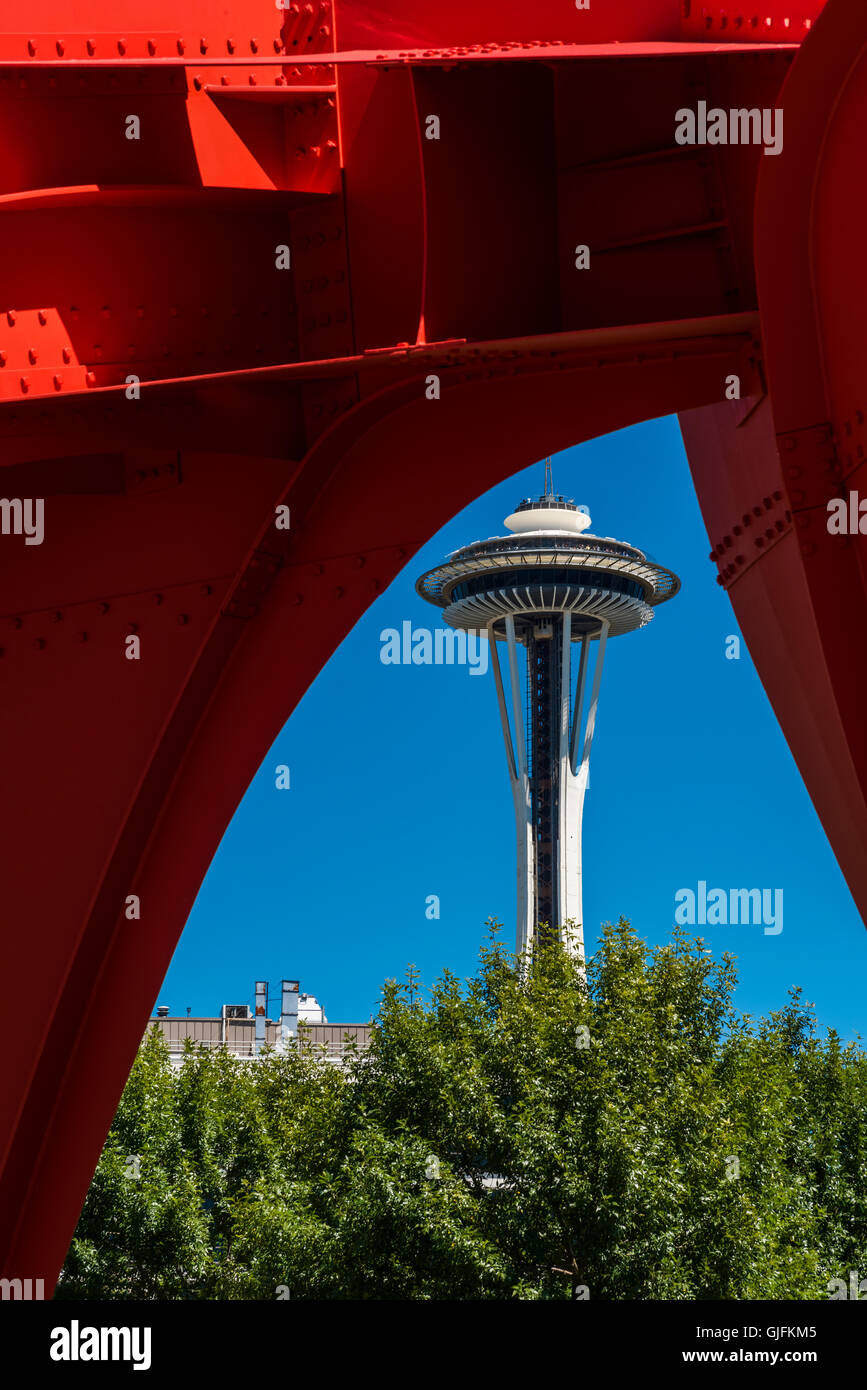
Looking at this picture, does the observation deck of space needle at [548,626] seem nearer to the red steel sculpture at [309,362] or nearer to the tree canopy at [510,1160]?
the tree canopy at [510,1160]

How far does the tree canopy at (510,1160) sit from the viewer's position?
676 inches

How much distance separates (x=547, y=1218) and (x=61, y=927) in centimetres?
1288

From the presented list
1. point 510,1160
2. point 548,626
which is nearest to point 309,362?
point 510,1160

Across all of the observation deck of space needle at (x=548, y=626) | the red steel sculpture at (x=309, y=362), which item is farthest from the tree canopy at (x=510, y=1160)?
the observation deck of space needle at (x=548, y=626)

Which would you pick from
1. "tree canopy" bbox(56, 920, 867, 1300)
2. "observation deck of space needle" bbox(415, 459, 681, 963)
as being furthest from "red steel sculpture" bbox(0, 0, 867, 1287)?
"observation deck of space needle" bbox(415, 459, 681, 963)

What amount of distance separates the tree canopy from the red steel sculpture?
9884mm

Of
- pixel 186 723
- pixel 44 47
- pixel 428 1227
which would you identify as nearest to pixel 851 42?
pixel 44 47

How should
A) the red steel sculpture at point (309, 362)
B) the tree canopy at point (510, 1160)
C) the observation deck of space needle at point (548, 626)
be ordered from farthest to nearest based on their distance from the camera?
the observation deck of space needle at point (548, 626) → the tree canopy at point (510, 1160) → the red steel sculpture at point (309, 362)

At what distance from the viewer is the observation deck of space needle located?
7631cm

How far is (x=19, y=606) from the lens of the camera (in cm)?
674

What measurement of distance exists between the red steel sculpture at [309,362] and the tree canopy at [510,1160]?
9.88 meters

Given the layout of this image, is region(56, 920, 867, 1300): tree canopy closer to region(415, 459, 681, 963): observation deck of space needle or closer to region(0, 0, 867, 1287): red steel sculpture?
region(0, 0, 867, 1287): red steel sculpture

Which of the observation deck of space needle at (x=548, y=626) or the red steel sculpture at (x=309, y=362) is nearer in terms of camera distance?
the red steel sculpture at (x=309, y=362)

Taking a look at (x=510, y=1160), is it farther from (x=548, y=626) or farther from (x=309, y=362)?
(x=548, y=626)
